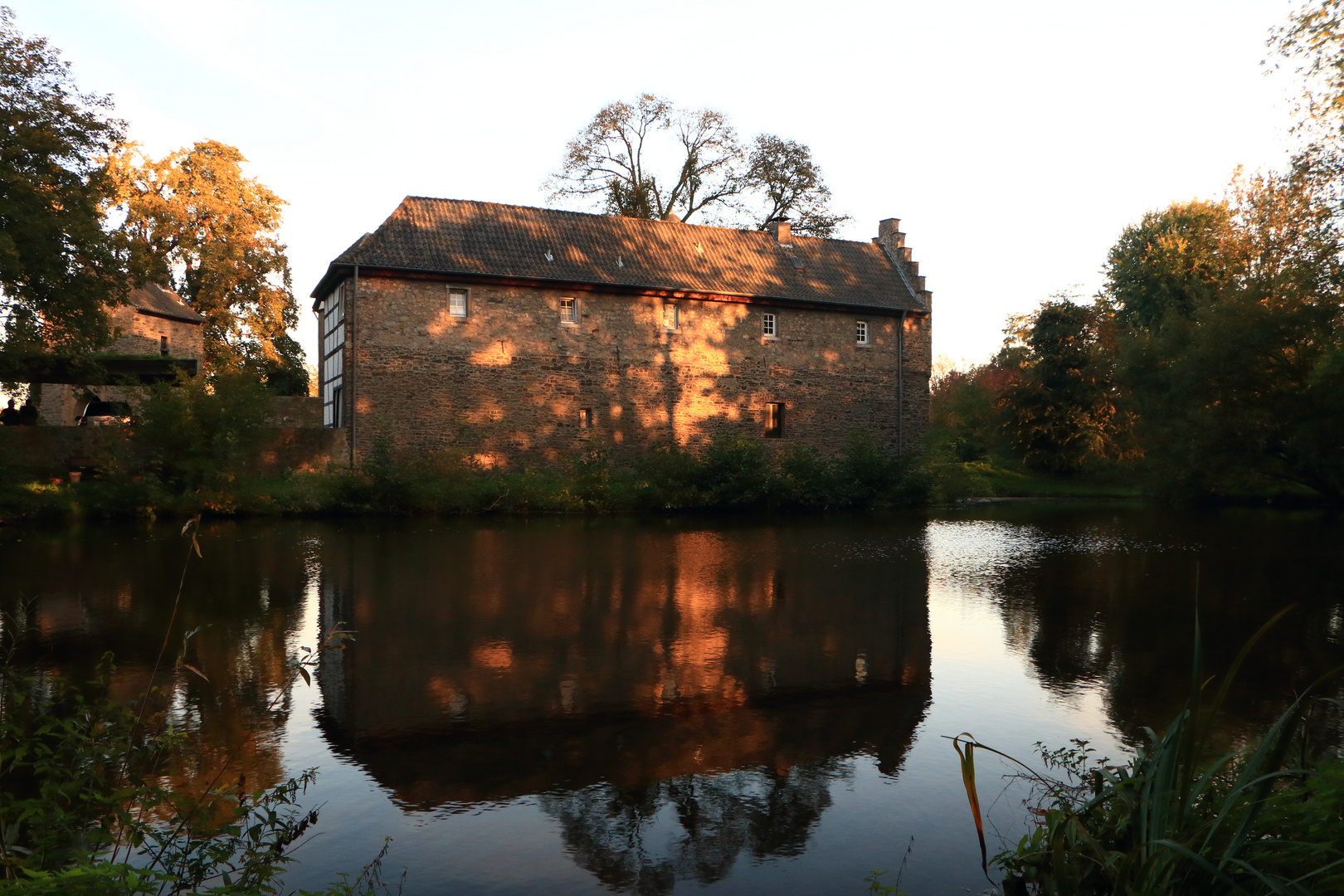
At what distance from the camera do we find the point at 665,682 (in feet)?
24.0

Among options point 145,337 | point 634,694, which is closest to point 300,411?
point 145,337

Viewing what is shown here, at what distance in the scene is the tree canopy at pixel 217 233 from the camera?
120 ft

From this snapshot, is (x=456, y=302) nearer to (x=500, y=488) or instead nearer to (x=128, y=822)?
(x=500, y=488)

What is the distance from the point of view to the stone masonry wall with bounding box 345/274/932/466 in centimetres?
2848

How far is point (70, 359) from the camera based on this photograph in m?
21.5

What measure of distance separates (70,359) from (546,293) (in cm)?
1347

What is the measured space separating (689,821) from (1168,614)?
8.02 m

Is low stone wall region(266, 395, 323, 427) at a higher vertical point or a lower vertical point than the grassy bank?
higher

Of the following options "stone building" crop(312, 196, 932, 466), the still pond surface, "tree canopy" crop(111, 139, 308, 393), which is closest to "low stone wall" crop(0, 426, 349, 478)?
"stone building" crop(312, 196, 932, 466)

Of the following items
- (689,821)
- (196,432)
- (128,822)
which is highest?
(196,432)

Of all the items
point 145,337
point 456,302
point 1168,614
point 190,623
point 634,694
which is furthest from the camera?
point 145,337

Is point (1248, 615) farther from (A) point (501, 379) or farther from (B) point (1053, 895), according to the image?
(A) point (501, 379)

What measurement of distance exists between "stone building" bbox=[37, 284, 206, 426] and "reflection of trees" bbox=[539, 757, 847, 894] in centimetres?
3735

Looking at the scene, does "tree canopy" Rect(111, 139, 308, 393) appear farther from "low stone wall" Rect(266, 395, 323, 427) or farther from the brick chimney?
the brick chimney
